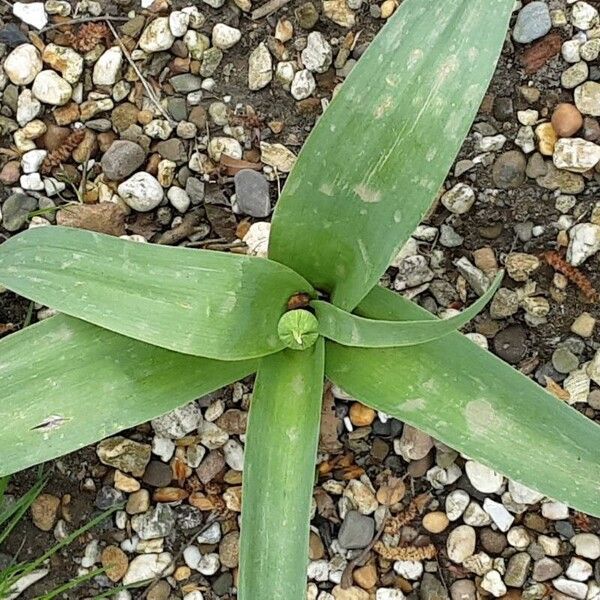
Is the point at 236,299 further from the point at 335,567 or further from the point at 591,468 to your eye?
the point at 335,567

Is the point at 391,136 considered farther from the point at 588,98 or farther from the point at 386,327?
the point at 588,98

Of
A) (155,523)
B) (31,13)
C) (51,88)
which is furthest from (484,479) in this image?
(31,13)

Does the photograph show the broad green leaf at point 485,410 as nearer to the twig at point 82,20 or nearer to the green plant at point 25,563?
the green plant at point 25,563

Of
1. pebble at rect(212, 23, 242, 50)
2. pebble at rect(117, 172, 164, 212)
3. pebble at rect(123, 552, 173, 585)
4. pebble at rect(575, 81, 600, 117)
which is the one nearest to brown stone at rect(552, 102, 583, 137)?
pebble at rect(575, 81, 600, 117)

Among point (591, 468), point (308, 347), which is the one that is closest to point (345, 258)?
point (308, 347)

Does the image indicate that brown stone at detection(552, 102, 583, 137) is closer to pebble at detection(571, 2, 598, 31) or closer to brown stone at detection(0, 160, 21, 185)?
pebble at detection(571, 2, 598, 31)
